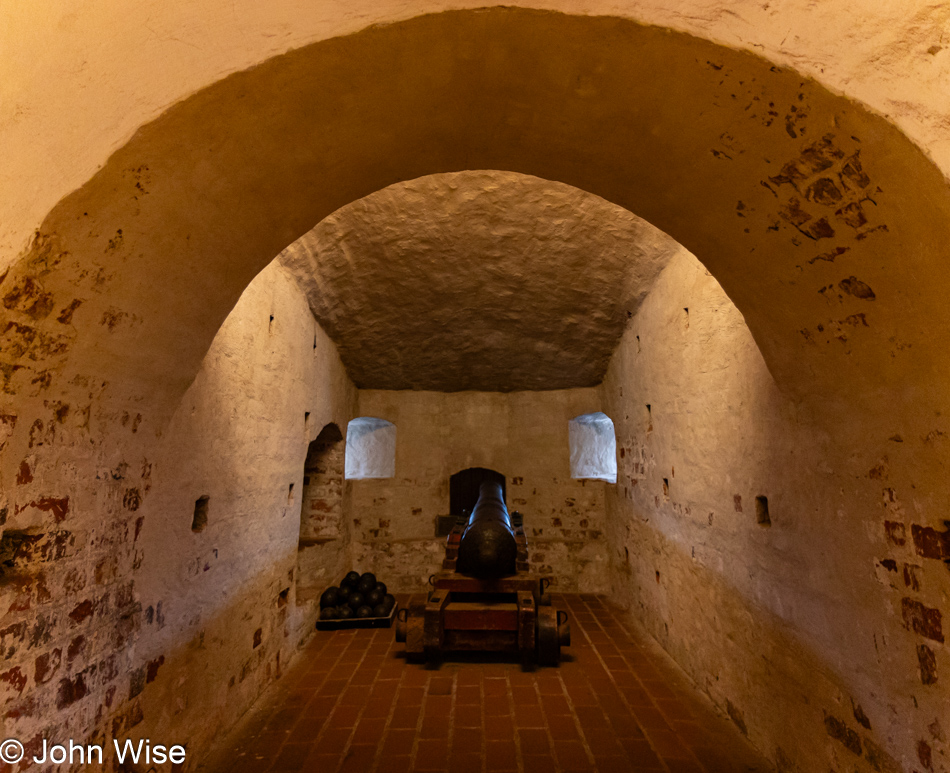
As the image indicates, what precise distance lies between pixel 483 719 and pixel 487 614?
0.94m

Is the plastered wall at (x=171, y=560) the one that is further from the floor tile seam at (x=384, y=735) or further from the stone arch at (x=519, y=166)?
the floor tile seam at (x=384, y=735)

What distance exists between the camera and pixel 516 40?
1.49 metres

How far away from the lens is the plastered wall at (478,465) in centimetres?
692

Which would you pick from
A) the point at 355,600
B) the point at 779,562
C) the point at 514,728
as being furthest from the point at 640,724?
the point at 355,600

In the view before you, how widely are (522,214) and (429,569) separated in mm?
4820

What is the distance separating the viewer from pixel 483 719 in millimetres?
3377

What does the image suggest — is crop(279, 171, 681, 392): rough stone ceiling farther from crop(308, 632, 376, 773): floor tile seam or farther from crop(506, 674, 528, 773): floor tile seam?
crop(506, 674, 528, 773): floor tile seam

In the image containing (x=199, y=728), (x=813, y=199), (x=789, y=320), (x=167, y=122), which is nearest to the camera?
(x=167, y=122)

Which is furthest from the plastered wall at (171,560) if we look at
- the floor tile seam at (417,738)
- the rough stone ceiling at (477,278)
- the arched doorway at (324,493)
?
the arched doorway at (324,493)

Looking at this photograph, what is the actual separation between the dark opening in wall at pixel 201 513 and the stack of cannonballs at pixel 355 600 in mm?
2893

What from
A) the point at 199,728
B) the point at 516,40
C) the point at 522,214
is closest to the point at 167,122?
the point at 516,40

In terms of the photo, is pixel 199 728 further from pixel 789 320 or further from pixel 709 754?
pixel 789 320

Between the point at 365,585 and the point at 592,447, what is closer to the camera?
the point at 365,585

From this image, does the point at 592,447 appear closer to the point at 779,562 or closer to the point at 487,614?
the point at 487,614
